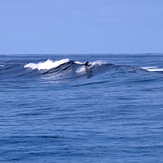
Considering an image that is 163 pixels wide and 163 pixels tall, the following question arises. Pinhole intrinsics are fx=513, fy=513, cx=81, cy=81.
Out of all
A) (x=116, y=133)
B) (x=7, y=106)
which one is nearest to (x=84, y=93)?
(x=7, y=106)

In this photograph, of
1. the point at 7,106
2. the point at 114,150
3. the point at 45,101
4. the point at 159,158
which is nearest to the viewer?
the point at 159,158

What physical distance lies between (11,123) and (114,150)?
4.87m

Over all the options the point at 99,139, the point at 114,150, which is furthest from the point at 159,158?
the point at 99,139

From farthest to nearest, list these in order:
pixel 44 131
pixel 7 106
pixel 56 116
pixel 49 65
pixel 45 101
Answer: pixel 49 65
pixel 45 101
pixel 7 106
pixel 56 116
pixel 44 131

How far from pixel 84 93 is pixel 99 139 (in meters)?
11.3

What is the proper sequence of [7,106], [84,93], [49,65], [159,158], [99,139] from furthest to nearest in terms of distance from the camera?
[49,65], [84,93], [7,106], [99,139], [159,158]

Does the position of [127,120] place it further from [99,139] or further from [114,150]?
[114,150]

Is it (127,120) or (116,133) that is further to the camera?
(127,120)

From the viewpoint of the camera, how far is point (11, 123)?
16094 mm

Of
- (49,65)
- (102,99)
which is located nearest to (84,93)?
(102,99)

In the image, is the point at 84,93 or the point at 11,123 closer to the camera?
the point at 11,123

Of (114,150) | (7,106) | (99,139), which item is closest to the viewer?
(114,150)

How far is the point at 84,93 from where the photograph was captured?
24656 millimetres

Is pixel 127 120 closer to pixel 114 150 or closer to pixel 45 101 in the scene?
pixel 114 150
